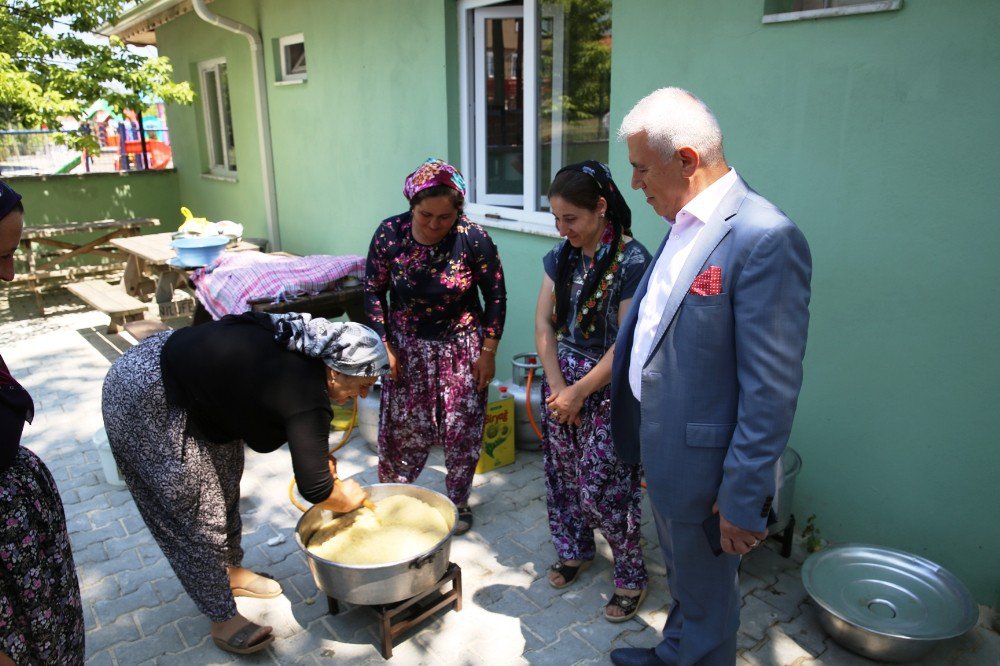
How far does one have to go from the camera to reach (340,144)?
6844 millimetres

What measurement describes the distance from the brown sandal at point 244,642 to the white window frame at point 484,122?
2990 millimetres

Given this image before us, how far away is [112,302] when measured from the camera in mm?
6977

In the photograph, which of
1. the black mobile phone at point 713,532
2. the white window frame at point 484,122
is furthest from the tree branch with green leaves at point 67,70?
the black mobile phone at point 713,532

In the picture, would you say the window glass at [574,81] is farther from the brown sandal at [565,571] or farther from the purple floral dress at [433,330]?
the brown sandal at [565,571]

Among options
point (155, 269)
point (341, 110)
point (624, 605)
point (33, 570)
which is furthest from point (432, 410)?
point (155, 269)

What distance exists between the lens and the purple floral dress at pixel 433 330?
3.33 meters

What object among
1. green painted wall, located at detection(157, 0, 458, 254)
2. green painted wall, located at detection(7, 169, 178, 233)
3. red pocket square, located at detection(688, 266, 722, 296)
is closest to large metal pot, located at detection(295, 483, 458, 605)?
red pocket square, located at detection(688, 266, 722, 296)

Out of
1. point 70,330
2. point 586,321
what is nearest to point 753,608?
point 586,321

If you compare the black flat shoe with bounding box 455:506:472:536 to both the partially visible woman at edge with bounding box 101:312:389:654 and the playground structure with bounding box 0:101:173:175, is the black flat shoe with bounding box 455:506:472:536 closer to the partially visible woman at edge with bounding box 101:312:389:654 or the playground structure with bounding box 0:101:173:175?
the partially visible woman at edge with bounding box 101:312:389:654

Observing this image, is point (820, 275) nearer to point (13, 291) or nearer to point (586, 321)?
point (586, 321)

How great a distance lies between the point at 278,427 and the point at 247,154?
Answer: 7.44 meters

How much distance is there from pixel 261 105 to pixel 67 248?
3.96m

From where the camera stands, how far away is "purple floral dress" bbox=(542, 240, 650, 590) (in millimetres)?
2770

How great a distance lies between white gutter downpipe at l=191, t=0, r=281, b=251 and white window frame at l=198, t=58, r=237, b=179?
1.59 metres
